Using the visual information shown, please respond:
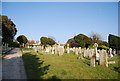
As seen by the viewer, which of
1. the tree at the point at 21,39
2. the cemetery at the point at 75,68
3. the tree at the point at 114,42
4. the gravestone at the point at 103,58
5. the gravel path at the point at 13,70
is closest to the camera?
the cemetery at the point at 75,68

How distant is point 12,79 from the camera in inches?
257

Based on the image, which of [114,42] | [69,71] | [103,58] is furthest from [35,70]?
[114,42]

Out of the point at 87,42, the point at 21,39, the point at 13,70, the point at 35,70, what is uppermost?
the point at 21,39

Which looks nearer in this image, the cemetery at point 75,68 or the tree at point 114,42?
the cemetery at point 75,68

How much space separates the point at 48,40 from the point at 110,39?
3773 cm

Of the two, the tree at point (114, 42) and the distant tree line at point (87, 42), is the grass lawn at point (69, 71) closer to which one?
the tree at point (114, 42)

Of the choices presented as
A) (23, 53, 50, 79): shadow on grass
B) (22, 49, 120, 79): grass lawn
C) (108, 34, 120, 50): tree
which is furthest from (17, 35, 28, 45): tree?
(22, 49, 120, 79): grass lawn

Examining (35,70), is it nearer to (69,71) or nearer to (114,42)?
(69,71)

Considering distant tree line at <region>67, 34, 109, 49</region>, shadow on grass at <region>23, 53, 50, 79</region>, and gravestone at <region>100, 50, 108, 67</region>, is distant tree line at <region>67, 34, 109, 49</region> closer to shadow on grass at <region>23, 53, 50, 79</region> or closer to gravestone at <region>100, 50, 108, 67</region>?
gravestone at <region>100, 50, 108, 67</region>

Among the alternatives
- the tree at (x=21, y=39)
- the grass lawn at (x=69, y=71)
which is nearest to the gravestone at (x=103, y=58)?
the grass lawn at (x=69, y=71)

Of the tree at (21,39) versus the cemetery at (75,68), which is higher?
the tree at (21,39)

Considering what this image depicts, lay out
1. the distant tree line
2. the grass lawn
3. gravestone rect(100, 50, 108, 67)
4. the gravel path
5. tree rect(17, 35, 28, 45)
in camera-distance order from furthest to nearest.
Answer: tree rect(17, 35, 28, 45) → the distant tree line → gravestone rect(100, 50, 108, 67) → the gravel path → the grass lawn

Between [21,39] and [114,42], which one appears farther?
[21,39]

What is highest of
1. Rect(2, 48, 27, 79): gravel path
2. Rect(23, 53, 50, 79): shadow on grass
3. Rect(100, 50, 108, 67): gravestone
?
Rect(100, 50, 108, 67): gravestone
